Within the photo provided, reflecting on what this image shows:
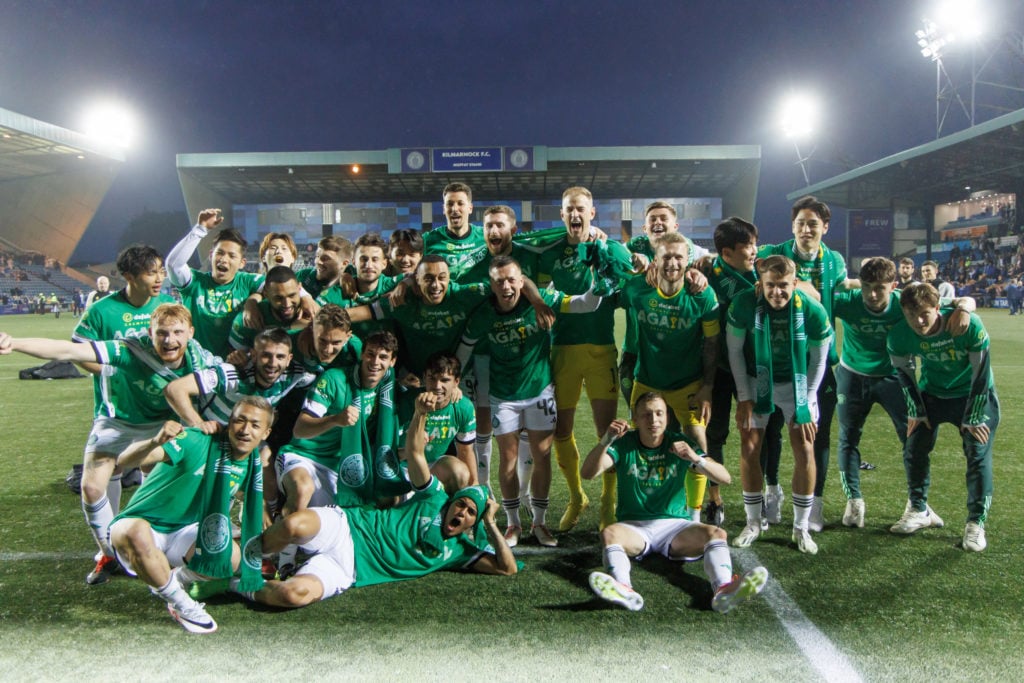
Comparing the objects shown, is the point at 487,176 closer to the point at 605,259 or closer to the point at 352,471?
the point at 605,259

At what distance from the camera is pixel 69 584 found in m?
3.62

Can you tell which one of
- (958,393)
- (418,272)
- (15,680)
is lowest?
(15,680)

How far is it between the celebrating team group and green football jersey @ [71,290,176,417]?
0.01 metres

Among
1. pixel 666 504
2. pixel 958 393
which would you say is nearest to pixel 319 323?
pixel 666 504

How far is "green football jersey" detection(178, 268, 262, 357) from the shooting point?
4.52 metres

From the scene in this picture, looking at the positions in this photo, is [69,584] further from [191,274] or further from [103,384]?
[191,274]

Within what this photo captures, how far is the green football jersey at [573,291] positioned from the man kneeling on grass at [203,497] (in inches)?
77.6

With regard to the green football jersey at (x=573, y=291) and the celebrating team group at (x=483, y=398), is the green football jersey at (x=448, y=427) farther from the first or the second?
the green football jersey at (x=573, y=291)

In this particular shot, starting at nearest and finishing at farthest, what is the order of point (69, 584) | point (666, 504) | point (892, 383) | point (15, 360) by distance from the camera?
point (69, 584), point (666, 504), point (892, 383), point (15, 360)

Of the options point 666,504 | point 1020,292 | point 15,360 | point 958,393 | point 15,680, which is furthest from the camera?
point 1020,292

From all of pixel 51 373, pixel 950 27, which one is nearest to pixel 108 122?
pixel 51 373

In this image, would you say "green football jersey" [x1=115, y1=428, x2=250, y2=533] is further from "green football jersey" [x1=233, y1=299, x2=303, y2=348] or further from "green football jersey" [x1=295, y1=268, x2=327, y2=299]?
"green football jersey" [x1=295, y1=268, x2=327, y2=299]

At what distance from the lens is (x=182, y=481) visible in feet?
11.1

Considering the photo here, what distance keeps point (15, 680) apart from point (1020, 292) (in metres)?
30.4
